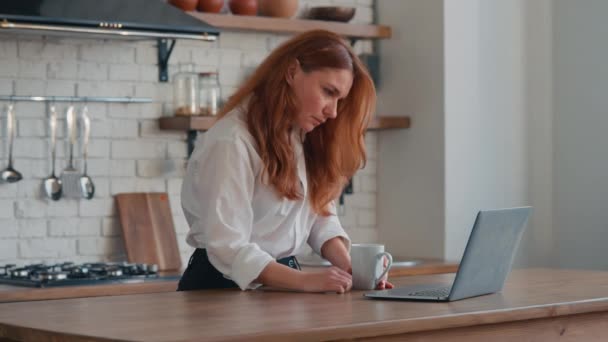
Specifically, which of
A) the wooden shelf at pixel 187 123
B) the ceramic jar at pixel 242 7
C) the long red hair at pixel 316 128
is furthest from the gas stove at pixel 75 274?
the ceramic jar at pixel 242 7

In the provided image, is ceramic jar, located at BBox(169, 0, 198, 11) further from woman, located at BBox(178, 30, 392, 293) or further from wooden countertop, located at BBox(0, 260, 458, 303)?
woman, located at BBox(178, 30, 392, 293)

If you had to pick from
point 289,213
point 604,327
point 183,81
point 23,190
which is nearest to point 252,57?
point 183,81

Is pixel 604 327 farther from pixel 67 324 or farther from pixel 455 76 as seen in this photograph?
pixel 455 76

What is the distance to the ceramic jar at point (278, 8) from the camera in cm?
448

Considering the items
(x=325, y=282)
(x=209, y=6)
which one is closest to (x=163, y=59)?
(x=209, y=6)

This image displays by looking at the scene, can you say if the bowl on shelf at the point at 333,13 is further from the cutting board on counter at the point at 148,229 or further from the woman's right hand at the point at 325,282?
the woman's right hand at the point at 325,282

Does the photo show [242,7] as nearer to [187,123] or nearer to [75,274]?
[187,123]

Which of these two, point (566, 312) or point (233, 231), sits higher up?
point (233, 231)

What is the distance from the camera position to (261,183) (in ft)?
8.56

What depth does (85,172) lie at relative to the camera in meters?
4.16

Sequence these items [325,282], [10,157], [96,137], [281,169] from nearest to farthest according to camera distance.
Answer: [325,282]
[281,169]
[10,157]
[96,137]

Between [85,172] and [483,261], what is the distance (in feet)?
7.38

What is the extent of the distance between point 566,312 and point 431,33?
2619 mm

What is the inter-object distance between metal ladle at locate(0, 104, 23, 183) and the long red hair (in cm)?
157
